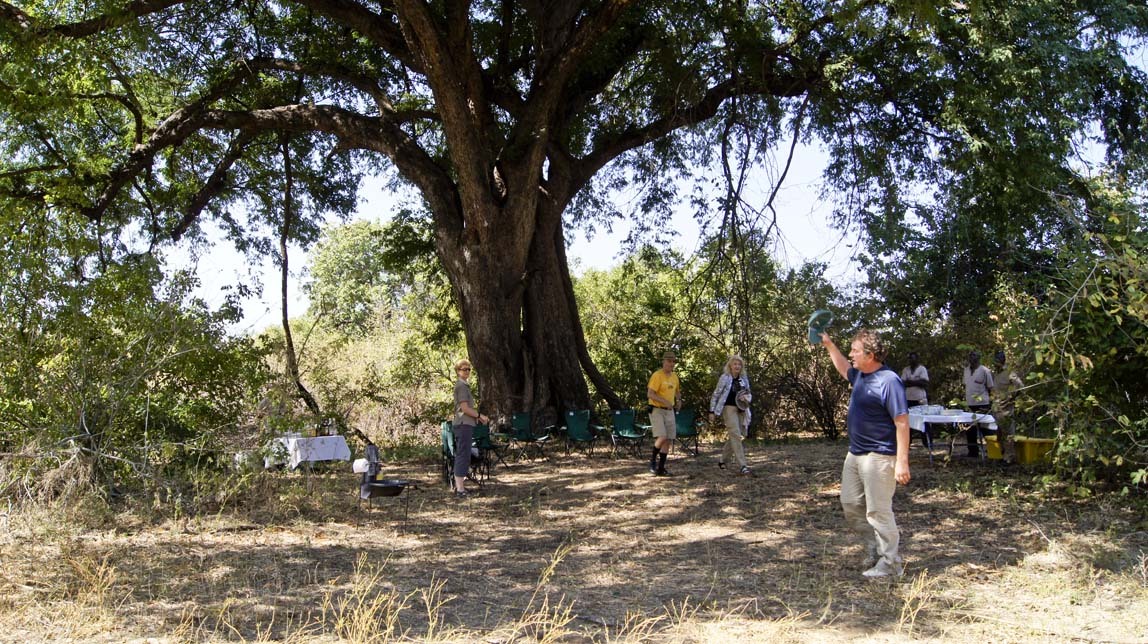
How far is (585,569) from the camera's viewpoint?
23.8 ft

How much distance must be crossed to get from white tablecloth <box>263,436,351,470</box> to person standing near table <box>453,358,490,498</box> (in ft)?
5.32

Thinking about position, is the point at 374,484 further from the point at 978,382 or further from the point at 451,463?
the point at 978,382

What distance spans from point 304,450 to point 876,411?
661cm

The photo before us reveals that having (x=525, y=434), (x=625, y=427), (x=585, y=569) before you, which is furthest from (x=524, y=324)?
(x=585, y=569)

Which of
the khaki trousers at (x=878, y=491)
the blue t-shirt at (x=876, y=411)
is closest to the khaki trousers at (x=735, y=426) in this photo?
the khaki trousers at (x=878, y=491)

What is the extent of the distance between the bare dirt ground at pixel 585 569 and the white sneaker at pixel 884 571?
0.20 meters

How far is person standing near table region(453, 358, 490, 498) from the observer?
1020 cm

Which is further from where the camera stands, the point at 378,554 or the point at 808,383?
the point at 808,383

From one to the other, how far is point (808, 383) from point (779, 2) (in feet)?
25.6

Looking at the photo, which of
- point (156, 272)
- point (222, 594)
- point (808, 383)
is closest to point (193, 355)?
point (156, 272)

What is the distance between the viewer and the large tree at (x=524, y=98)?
36.4ft

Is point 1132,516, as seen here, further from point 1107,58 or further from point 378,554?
point 378,554

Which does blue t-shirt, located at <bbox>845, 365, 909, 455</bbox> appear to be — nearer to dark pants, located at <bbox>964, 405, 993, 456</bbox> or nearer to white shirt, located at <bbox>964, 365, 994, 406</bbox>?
dark pants, located at <bbox>964, 405, 993, 456</bbox>

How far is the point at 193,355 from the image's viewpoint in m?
9.52
